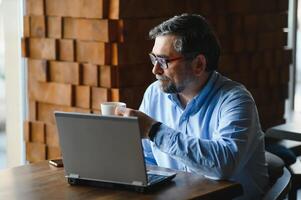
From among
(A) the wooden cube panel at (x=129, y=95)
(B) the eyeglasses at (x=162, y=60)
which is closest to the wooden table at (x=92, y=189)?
(B) the eyeglasses at (x=162, y=60)

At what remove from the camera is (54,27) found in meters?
3.60

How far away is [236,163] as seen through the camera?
7.50 ft

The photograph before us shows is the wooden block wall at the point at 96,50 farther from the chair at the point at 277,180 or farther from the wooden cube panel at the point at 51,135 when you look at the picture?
the chair at the point at 277,180

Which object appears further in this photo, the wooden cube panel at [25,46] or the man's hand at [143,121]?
the wooden cube panel at [25,46]

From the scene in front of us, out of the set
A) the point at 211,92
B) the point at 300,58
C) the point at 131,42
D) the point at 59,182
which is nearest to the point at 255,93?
the point at 300,58

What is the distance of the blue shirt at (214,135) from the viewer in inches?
89.5

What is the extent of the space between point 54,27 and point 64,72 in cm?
24

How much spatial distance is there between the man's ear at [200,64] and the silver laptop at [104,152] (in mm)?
470

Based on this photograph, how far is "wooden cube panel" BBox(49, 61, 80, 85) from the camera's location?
3.54 m

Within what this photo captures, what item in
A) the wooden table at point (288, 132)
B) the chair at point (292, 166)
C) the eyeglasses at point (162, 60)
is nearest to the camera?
the eyeglasses at point (162, 60)

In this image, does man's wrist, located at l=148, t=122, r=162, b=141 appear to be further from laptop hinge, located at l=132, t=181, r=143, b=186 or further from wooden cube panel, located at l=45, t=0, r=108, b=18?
wooden cube panel, located at l=45, t=0, r=108, b=18

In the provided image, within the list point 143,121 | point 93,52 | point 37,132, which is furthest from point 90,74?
point 143,121

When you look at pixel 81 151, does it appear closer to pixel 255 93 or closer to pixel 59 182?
pixel 59 182

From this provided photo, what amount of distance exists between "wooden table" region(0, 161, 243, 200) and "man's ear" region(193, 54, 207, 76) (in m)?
0.42
